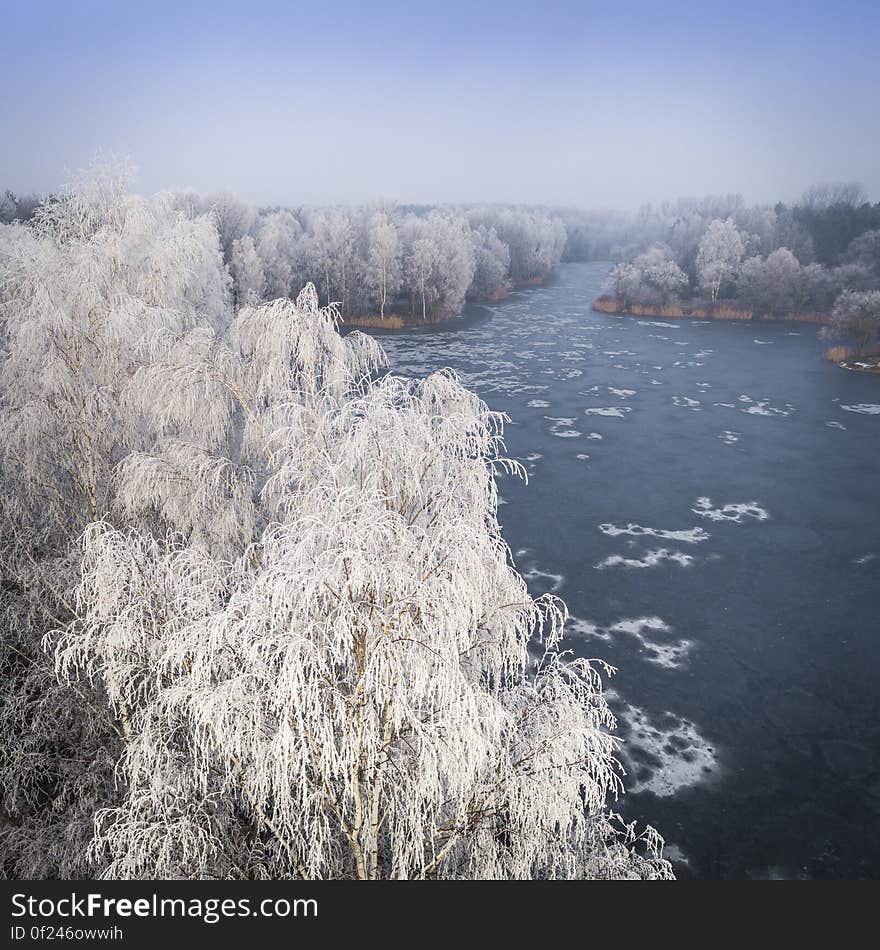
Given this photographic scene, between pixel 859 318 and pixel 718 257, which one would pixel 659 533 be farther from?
pixel 718 257

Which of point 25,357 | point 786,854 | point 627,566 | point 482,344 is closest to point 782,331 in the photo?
point 482,344

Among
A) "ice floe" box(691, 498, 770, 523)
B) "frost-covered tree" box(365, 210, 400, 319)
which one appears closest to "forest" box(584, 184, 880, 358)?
"frost-covered tree" box(365, 210, 400, 319)

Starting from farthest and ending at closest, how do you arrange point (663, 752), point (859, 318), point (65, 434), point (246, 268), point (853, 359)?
point (246, 268), point (853, 359), point (859, 318), point (663, 752), point (65, 434)

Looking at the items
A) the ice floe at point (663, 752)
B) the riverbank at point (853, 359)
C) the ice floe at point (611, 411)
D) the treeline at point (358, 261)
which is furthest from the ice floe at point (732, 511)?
the treeline at point (358, 261)

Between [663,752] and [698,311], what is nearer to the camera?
[663,752]

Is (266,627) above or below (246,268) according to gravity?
below

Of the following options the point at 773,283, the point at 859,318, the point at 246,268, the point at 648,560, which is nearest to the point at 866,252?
the point at 773,283

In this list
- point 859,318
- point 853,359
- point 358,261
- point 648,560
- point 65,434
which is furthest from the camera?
point 358,261
